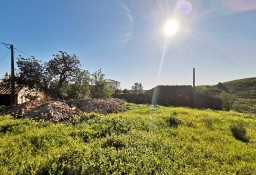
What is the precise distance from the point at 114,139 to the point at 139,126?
320 cm

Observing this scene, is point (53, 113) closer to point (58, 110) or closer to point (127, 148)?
point (58, 110)

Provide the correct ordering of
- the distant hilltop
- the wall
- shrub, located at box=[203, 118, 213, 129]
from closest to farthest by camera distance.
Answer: shrub, located at box=[203, 118, 213, 129] < the wall < the distant hilltop

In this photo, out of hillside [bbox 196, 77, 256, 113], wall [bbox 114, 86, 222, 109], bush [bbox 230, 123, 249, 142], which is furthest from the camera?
hillside [bbox 196, 77, 256, 113]

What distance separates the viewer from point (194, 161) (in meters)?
7.43

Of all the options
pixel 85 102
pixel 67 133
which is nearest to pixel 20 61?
pixel 85 102

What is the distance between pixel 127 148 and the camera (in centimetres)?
749

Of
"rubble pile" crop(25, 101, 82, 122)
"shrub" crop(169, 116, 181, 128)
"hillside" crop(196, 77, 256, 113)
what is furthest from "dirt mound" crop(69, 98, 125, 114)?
"hillside" crop(196, 77, 256, 113)

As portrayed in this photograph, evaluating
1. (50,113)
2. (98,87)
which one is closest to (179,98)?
(98,87)

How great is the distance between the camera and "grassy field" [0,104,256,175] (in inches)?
243

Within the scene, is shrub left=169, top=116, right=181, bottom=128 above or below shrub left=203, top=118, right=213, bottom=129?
above

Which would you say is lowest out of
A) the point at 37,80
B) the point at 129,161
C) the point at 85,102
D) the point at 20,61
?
the point at 129,161

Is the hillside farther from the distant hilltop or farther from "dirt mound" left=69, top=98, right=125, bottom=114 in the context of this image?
"dirt mound" left=69, top=98, right=125, bottom=114

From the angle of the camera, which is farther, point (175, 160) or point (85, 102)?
point (85, 102)

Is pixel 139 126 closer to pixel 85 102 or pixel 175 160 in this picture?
pixel 175 160
